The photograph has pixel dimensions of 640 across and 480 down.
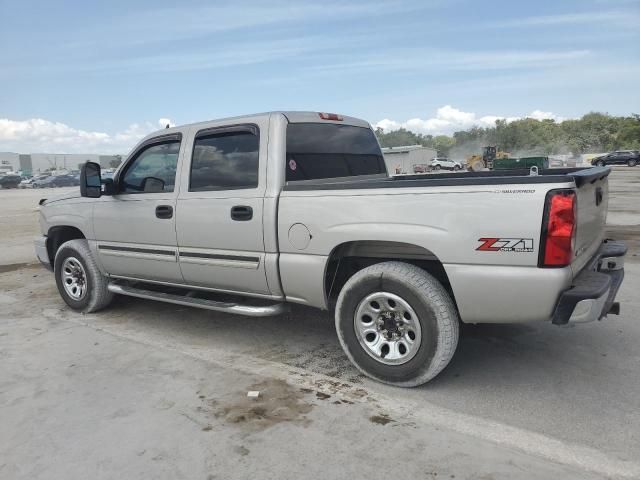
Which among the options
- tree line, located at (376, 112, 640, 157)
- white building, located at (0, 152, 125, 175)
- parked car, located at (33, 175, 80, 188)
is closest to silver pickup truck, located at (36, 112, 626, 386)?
parked car, located at (33, 175, 80, 188)

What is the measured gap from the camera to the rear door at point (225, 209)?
4039mm

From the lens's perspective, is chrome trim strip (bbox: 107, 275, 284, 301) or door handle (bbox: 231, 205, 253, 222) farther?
chrome trim strip (bbox: 107, 275, 284, 301)

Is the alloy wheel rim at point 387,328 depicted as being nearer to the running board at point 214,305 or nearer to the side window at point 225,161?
the running board at point 214,305

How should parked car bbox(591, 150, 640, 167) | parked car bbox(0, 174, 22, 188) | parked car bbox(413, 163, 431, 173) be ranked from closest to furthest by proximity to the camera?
parked car bbox(591, 150, 640, 167)
parked car bbox(0, 174, 22, 188)
parked car bbox(413, 163, 431, 173)

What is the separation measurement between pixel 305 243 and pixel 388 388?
116 centimetres

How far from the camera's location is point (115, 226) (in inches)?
199

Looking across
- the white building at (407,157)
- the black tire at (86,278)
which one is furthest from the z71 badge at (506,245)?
the white building at (407,157)

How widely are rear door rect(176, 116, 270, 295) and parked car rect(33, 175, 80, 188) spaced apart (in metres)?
52.9

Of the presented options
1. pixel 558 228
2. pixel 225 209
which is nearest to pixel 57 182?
pixel 225 209

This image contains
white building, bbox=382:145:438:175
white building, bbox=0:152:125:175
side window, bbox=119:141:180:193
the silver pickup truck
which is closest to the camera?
the silver pickup truck

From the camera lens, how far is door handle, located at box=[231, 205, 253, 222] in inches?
158

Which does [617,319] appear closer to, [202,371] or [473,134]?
[202,371]

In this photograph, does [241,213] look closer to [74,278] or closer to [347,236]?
[347,236]

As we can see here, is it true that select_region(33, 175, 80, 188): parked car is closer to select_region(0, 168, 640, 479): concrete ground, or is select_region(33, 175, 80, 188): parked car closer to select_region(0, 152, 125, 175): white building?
select_region(0, 168, 640, 479): concrete ground
